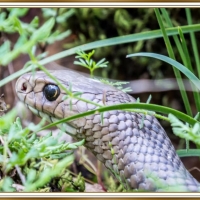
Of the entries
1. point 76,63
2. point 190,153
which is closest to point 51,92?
point 76,63

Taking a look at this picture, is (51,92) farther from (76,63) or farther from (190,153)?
(190,153)

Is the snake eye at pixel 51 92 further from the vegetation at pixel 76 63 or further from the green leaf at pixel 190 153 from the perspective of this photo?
the green leaf at pixel 190 153

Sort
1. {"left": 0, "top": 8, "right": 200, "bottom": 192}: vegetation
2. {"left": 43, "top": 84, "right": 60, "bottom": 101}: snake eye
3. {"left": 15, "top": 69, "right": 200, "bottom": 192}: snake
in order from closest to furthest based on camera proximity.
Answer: {"left": 0, "top": 8, "right": 200, "bottom": 192}: vegetation
{"left": 15, "top": 69, "right": 200, "bottom": 192}: snake
{"left": 43, "top": 84, "right": 60, "bottom": 101}: snake eye

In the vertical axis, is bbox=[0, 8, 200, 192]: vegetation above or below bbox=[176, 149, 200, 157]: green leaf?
above

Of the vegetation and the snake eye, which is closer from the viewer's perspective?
the vegetation

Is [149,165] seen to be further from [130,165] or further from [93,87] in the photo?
[93,87]

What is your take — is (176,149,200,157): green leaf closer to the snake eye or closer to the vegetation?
the vegetation

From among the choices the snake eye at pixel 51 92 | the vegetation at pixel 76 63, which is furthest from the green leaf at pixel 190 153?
the snake eye at pixel 51 92

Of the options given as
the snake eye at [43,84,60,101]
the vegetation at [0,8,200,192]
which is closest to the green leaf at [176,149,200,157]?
the vegetation at [0,8,200,192]
